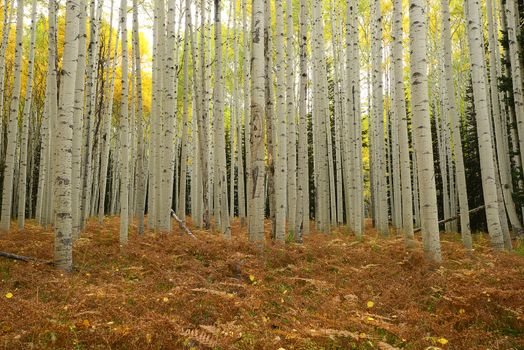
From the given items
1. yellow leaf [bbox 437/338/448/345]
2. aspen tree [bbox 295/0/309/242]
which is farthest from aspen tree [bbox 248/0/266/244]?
yellow leaf [bbox 437/338/448/345]

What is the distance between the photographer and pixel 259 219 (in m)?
6.14

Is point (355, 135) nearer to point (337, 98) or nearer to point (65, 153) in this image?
point (337, 98)

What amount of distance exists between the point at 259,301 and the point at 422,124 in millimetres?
3458

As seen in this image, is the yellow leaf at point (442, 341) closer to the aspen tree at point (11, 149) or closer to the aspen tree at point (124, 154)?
the aspen tree at point (124, 154)

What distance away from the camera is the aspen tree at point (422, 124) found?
5.27 meters

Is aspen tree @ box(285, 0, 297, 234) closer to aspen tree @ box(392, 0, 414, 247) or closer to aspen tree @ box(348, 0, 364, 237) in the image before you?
aspen tree @ box(392, 0, 414, 247)

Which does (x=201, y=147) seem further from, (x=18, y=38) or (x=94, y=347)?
(x=94, y=347)

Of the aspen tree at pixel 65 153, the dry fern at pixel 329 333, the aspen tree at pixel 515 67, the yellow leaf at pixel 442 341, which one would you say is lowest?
the yellow leaf at pixel 442 341

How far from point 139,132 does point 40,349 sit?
7027mm

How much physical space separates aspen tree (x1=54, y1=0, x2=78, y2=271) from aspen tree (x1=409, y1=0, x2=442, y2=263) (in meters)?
4.85

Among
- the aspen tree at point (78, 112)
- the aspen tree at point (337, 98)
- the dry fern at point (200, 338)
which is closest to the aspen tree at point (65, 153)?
the aspen tree at point (78, 112)

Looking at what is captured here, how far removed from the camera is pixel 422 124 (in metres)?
5.27

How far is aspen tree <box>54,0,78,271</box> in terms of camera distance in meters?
4.91

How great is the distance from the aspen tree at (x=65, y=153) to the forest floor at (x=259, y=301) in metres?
0.34
